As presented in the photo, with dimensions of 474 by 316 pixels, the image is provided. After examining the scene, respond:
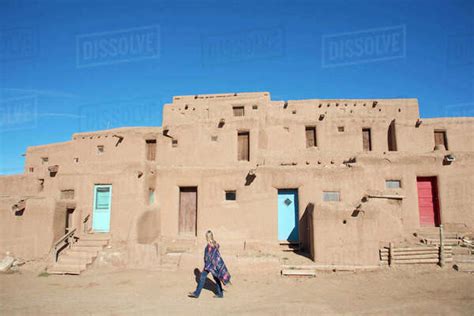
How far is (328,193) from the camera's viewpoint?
45.3ft

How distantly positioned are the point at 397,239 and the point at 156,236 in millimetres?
9345

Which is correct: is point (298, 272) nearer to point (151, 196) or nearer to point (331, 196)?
point (331, 196)

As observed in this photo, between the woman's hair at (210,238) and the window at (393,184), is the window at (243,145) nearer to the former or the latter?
the window at (393,184)

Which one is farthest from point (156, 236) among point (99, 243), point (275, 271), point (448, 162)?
point (448, 162)

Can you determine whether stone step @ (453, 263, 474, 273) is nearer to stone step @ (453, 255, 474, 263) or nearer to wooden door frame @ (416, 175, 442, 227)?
stone step @ (453, 255, 474, 263)

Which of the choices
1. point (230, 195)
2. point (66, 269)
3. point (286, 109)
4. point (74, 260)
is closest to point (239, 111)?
point (286, 109)

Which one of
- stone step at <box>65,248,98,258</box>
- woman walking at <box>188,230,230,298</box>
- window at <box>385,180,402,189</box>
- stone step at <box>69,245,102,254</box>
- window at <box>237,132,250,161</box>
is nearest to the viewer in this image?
woman walking at <box>188,230,230,298</box>

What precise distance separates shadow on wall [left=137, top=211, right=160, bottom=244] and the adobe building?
80 mm

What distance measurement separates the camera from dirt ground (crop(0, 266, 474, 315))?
7.38 m

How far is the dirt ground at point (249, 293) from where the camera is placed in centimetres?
738

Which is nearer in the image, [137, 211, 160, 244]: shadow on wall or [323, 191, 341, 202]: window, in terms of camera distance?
[137, 211, 160, 244]: shadow on wall

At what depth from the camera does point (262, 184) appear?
13883 millimetres

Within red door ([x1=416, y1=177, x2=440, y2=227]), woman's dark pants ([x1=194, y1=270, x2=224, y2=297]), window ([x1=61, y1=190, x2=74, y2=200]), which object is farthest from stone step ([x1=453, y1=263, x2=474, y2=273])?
window ([x1=61, y1=190, x2=74, y2=200])

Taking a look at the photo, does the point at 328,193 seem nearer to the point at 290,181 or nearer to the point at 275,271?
the point at 290,181
